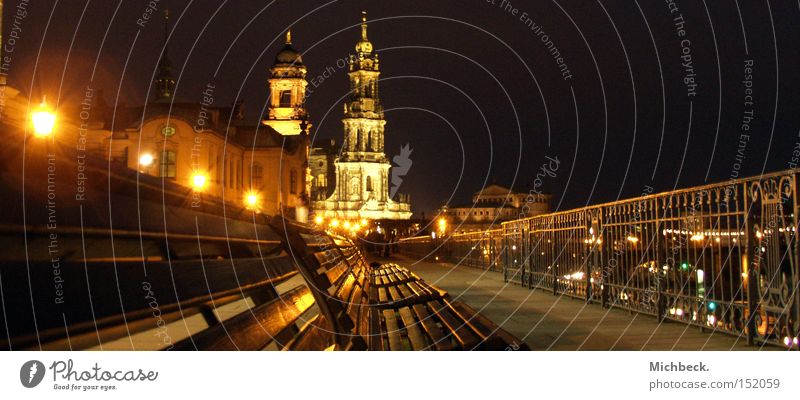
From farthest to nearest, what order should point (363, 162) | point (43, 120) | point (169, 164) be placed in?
1. point (363, 162)
2. point (169, 164)
3. point (43, 120)

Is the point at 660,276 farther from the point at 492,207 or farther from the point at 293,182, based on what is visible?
the point at 492,207

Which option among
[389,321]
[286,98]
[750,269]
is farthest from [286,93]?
[750,269]

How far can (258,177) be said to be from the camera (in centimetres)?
5047

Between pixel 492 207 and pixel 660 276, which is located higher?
pixel 492 207

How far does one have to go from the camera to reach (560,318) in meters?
9.20

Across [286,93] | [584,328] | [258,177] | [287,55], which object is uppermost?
[287,55]

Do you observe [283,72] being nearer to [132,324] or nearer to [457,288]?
[457,288]

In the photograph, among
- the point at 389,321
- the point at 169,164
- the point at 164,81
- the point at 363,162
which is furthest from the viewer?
the point at 363,162

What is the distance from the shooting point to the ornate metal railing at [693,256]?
6.10 metres

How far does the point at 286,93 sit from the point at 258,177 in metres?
27.3

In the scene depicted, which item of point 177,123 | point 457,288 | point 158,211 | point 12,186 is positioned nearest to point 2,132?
point 12,186

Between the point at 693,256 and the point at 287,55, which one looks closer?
the point at 693,256

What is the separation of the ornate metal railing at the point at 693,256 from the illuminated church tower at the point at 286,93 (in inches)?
2334
